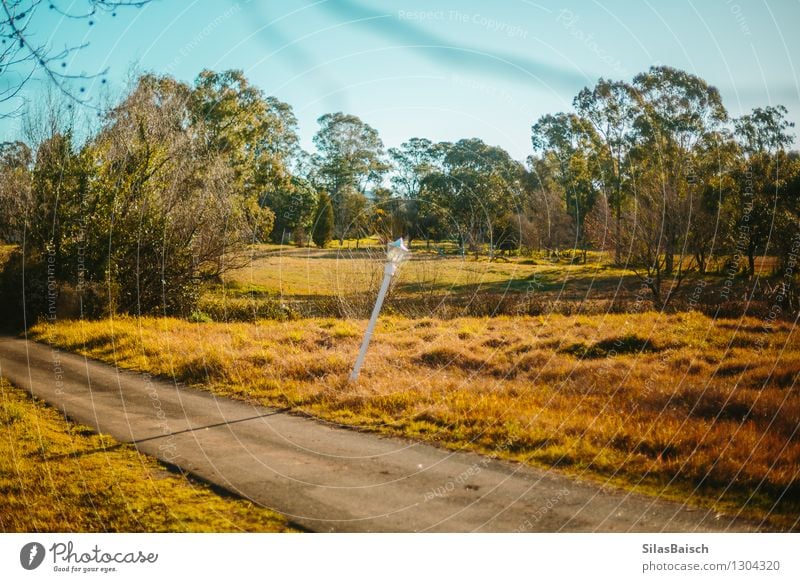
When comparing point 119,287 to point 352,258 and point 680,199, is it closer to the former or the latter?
point 352,258

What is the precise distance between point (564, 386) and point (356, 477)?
5.12 metres

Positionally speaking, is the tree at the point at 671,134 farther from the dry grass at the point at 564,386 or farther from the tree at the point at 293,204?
the tree at the point at 293,204

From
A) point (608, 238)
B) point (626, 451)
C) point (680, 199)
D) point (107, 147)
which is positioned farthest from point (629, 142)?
point (626, 451)

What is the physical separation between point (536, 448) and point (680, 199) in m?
21.0

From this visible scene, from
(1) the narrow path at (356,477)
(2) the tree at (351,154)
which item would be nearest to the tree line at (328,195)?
(2) the tree at (351,154)

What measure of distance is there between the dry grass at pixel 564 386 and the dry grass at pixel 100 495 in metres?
3.13

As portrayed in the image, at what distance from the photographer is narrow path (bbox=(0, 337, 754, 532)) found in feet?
16.8

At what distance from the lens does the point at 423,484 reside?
6.02m

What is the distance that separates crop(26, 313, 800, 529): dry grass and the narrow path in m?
0.55

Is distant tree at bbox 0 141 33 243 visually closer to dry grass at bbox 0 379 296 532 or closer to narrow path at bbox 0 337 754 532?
narrow path at bbox 0 337 754 532

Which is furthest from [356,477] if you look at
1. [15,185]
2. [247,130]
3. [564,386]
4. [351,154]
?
[247,130]

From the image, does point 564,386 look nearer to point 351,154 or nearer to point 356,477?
point 356,477

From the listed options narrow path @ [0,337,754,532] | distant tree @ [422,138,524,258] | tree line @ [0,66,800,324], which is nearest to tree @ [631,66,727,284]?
tree line @ [0,66,800,324]

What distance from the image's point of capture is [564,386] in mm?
9914
